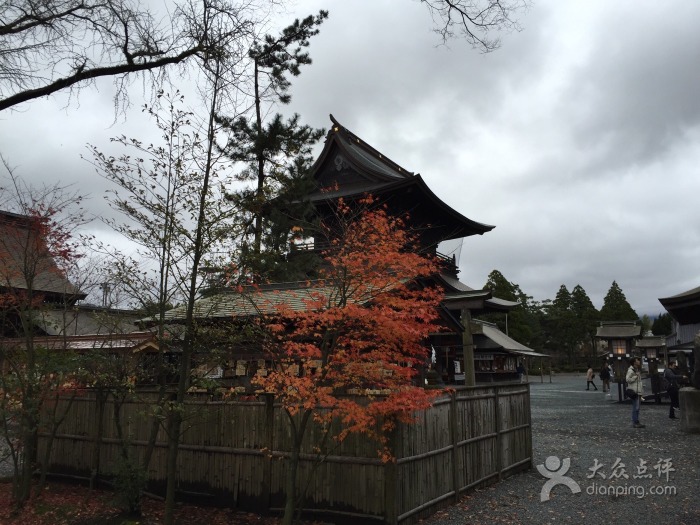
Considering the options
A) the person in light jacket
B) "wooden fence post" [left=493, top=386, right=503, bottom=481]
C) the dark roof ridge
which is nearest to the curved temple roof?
the dark roof ridge

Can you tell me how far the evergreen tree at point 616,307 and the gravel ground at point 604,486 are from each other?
5862 centimetres

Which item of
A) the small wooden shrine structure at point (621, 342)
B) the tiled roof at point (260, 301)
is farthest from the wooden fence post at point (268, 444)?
the small wooden shrine structure at point (621, 342)

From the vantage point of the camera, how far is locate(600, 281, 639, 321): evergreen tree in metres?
69.6

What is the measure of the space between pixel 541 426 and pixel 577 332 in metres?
55.0

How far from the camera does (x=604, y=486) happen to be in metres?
9.41

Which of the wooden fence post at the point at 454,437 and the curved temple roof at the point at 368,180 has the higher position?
the curved temple roof at the point at 368,180

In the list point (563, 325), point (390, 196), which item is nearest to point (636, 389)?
point (390, 196)

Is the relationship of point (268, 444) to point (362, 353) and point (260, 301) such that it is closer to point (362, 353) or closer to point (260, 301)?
→ point (362, 353)

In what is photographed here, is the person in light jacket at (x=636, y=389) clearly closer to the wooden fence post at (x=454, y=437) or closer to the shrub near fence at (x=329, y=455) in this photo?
the shrub near fence at (x=329, y=455)

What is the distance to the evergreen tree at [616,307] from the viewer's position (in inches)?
2741

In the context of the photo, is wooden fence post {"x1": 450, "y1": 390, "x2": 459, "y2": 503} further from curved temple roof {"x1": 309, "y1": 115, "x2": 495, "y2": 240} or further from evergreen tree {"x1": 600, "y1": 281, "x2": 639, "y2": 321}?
evergreen tree {"x1": 600, "y1": 281, "x2": 639, "y2": 321}

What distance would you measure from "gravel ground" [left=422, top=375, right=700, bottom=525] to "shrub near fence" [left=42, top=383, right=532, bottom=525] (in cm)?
53

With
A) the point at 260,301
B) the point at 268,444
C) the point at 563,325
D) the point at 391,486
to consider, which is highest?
the point at 563,325

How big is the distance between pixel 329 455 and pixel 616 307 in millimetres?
72708
